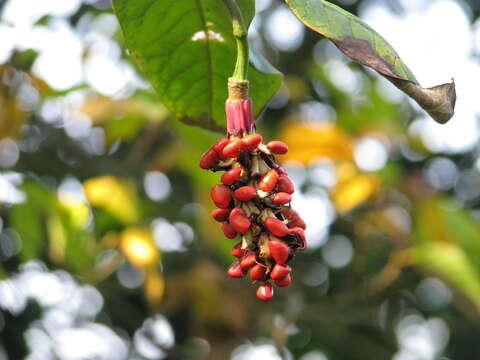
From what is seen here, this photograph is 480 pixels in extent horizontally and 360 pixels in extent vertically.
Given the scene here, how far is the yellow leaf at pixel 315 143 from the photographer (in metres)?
2.89

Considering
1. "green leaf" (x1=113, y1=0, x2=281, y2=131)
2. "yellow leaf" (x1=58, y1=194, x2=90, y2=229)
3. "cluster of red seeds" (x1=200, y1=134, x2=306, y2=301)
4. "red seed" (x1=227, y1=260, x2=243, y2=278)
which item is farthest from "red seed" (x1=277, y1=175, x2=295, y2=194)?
"yellow leaf" (x1=58, y1=194, x2=90, y2=229)

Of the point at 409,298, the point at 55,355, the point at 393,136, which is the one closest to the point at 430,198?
the point at 393,136

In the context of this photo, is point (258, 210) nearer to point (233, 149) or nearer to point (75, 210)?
point (233, 149)

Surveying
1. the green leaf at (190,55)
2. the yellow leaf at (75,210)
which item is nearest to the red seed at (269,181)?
the green leaf at (190,55)

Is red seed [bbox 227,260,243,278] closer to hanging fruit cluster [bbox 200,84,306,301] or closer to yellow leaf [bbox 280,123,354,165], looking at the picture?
hanging fruit cluster [bbox 200,84,306,301]

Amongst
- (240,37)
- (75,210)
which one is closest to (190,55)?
(240,37)

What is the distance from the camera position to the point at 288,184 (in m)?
0.91

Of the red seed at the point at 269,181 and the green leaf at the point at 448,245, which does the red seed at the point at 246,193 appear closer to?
the red seed at the point at 269,181

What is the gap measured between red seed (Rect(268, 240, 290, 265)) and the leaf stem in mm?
226

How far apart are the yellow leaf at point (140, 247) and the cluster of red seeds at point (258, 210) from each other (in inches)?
70.0

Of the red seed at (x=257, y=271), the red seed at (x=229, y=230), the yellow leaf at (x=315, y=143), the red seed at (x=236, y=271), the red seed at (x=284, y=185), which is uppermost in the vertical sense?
the red seed at (x=284, y=185)

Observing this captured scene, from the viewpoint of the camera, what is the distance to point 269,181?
2.94 feet

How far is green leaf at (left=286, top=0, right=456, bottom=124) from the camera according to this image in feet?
2.79

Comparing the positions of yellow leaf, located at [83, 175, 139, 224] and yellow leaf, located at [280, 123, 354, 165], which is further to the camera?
yellow leaf, located at [280, 123, 354, 165]
